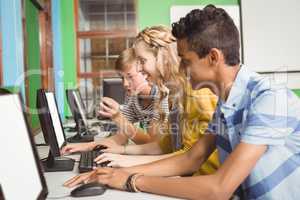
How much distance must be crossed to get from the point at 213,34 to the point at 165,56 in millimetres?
685

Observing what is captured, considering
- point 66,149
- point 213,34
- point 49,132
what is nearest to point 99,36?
point 66,149

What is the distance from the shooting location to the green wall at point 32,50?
8.66 feet

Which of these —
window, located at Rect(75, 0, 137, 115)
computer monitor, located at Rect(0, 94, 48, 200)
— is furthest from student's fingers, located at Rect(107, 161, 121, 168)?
window, located at Rect(75, 0, 137, 115)

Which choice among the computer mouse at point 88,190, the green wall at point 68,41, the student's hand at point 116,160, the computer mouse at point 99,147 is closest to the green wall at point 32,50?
the computer mouse at point 99,147

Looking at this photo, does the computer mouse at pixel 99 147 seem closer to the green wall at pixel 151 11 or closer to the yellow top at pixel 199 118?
the yellow top at pixel 199 118

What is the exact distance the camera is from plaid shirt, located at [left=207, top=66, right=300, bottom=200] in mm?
1055

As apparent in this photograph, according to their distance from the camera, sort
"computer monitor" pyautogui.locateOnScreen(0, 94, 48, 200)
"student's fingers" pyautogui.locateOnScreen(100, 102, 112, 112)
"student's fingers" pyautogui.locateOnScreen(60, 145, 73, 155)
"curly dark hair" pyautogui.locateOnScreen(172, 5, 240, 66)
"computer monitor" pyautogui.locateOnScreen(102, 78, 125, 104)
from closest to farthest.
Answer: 1. "computer monitor" pyautogui.locateOnScreen(0, 94, 48, 200)
2. "curly dark hair" pyautogui.locateOnScreen(172, 5, 240, 66)
3. "student's fingers" pyautogui.locateOnScreen(60, 145, 73, 155)
4. "student's fingers" pyautogui.locateOnScreen(100, 102, 112, 112)
5. "computer monitor" pyautogui.locateOnScreen(102, 78, 125, 104)

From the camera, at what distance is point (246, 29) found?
14.7 ft

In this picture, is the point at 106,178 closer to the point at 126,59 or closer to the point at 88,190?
the point at 88,190

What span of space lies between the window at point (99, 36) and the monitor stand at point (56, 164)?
2.97m

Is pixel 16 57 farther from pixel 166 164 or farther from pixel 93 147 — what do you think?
pixel 166 164

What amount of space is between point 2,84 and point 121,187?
1.13 meters

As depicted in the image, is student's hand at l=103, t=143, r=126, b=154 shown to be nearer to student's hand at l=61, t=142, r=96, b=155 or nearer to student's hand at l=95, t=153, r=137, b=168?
student's hand at l=61, t=142, r=96, b=155

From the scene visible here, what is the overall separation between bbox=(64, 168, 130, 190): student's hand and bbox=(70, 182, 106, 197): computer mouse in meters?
0.05
